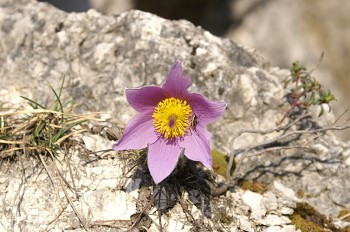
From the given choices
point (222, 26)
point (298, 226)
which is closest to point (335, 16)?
point (222, 26)

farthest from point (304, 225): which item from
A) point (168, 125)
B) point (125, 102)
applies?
point (125, 102)

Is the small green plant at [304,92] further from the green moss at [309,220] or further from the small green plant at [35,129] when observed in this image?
the small green plant at [35,129]

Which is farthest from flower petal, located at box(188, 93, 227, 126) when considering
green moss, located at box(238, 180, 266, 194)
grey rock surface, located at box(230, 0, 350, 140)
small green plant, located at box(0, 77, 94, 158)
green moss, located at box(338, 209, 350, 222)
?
grey rock surface, located at box(230, 0, 350, 140)

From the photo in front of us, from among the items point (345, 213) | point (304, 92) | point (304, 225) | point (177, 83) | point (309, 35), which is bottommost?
point (304, 225)

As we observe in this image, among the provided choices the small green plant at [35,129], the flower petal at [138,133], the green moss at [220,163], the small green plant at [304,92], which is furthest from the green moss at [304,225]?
the small green plant at [35,129]

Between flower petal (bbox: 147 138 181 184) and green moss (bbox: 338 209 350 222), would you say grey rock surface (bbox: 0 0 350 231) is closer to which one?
green moss (bbox: 338 209 350 222)

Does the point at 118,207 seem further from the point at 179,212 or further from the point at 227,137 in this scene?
the point at 227,137

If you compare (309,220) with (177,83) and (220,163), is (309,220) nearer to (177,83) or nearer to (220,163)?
(220,163)
